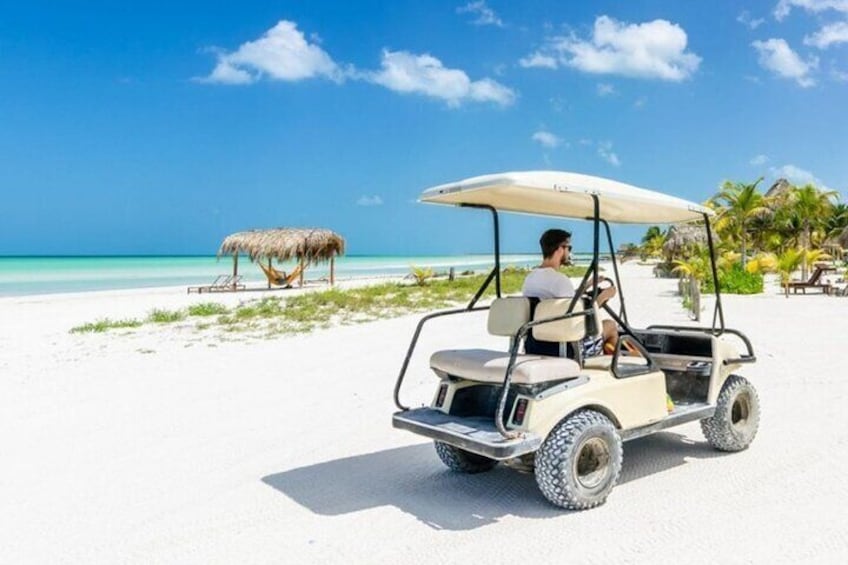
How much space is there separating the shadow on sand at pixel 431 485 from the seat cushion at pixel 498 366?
757 mm

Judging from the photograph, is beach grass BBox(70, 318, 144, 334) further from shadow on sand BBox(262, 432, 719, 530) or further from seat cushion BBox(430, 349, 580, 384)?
seat cushion BBox(430, 349, 580, 384)

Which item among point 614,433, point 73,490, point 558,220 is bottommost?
point 73,490

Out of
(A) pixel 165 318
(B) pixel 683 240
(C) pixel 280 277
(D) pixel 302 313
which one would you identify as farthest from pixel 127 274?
(D) pixel 302 313

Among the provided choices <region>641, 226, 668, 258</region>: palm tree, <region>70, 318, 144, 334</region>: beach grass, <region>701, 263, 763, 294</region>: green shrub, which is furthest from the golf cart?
<region>641, 226, 668, 258</region>: palm tree

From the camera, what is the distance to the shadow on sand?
13.3ft

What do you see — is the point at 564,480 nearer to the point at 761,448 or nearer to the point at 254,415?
the point at 761,448

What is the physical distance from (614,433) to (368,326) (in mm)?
9578

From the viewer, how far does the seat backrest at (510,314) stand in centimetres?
451

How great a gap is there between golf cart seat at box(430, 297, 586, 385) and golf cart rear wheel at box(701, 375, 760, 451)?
1.47 metres

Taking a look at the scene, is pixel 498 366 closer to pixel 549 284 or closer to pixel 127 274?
pixel 549 284

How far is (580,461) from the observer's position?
4168 millimetres

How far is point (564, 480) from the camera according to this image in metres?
3.89

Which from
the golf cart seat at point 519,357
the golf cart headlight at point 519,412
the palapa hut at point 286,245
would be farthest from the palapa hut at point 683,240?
the golf cart headlight at point 519,412

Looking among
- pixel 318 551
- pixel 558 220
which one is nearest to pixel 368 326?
pixel 558 220
